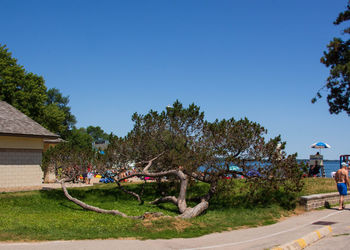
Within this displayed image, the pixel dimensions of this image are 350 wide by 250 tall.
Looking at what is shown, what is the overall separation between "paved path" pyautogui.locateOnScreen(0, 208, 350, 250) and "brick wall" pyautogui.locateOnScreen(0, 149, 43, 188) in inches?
565

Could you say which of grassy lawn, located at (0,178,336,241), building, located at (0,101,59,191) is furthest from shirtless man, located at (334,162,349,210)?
building, located at (0,101,59,191)

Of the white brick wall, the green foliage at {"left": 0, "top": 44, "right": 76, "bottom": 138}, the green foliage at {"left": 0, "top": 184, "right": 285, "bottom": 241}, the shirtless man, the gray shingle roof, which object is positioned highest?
the green foliage at {"left": 0, "top": 44, "right": 76, "bottom": 138}

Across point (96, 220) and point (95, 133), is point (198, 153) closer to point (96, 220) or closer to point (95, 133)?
point (96, 220)

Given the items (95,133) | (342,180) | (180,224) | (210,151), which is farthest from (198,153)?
(95,133)

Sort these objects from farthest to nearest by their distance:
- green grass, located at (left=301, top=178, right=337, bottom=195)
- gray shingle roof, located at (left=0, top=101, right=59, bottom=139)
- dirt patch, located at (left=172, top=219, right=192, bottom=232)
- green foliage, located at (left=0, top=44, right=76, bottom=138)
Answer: green foliage, located at (left=0, top=44, right=76, bottom=138) → gray shingle roof, located at (left=0, top=101, right=59, bottom=139) → green grass, located at (left=301, top=178, right=337, bottom=195) → dirt patch, located at (left=172, top=219, right=192, bottom=232)

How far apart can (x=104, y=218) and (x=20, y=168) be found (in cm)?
1170

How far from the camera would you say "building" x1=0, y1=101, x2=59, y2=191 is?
2127cm

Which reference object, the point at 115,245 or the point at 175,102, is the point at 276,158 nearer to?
the point at 175,102

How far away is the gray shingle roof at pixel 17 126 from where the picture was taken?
21109mm

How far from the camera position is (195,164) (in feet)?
51.7

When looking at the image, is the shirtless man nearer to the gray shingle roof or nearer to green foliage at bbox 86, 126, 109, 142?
the gray shingle roof

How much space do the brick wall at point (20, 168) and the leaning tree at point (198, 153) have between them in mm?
7546

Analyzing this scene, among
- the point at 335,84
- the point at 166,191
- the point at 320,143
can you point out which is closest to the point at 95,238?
the point at 166,191

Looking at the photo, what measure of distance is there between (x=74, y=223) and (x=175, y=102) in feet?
26.1
